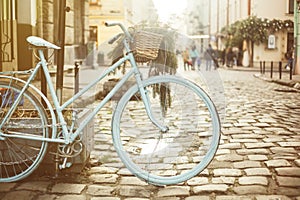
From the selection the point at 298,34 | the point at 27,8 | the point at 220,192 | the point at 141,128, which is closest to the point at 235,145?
the point at 141,128

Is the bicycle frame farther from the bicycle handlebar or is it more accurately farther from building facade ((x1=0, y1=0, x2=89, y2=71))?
building facade ((x1=0, y1=0, x2=89, y2=71))

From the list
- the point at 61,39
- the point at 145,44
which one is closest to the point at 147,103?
the point at 145,44

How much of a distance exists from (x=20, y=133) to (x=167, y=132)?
1153 millimetres

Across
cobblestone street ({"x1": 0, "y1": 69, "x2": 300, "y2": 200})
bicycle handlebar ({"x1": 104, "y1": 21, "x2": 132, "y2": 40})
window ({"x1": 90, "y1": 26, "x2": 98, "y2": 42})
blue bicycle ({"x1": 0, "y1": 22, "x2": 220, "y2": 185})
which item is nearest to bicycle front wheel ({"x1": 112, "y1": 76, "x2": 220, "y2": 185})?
blue bicycle ({"x1": 0, "y1": 22, "x2": 220, "y2": 185})

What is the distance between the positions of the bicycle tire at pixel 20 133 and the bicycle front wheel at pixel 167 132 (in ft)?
2.00

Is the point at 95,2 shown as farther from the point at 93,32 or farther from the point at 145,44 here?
the point at 145,44

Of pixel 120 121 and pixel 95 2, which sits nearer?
pixel 120 121

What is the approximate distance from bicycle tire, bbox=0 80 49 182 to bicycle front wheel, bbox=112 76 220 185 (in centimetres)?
61

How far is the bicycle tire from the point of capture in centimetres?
388

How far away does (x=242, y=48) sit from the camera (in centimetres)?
4169

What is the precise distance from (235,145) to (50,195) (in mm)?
2542

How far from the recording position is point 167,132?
391cm

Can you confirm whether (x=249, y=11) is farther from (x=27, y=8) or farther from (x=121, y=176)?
(x=121, y=176)

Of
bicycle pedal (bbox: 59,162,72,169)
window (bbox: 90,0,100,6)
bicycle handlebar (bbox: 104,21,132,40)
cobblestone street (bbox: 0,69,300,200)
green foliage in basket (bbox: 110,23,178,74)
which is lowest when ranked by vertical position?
cobblestone street (bbox: 0,69,300,200)
